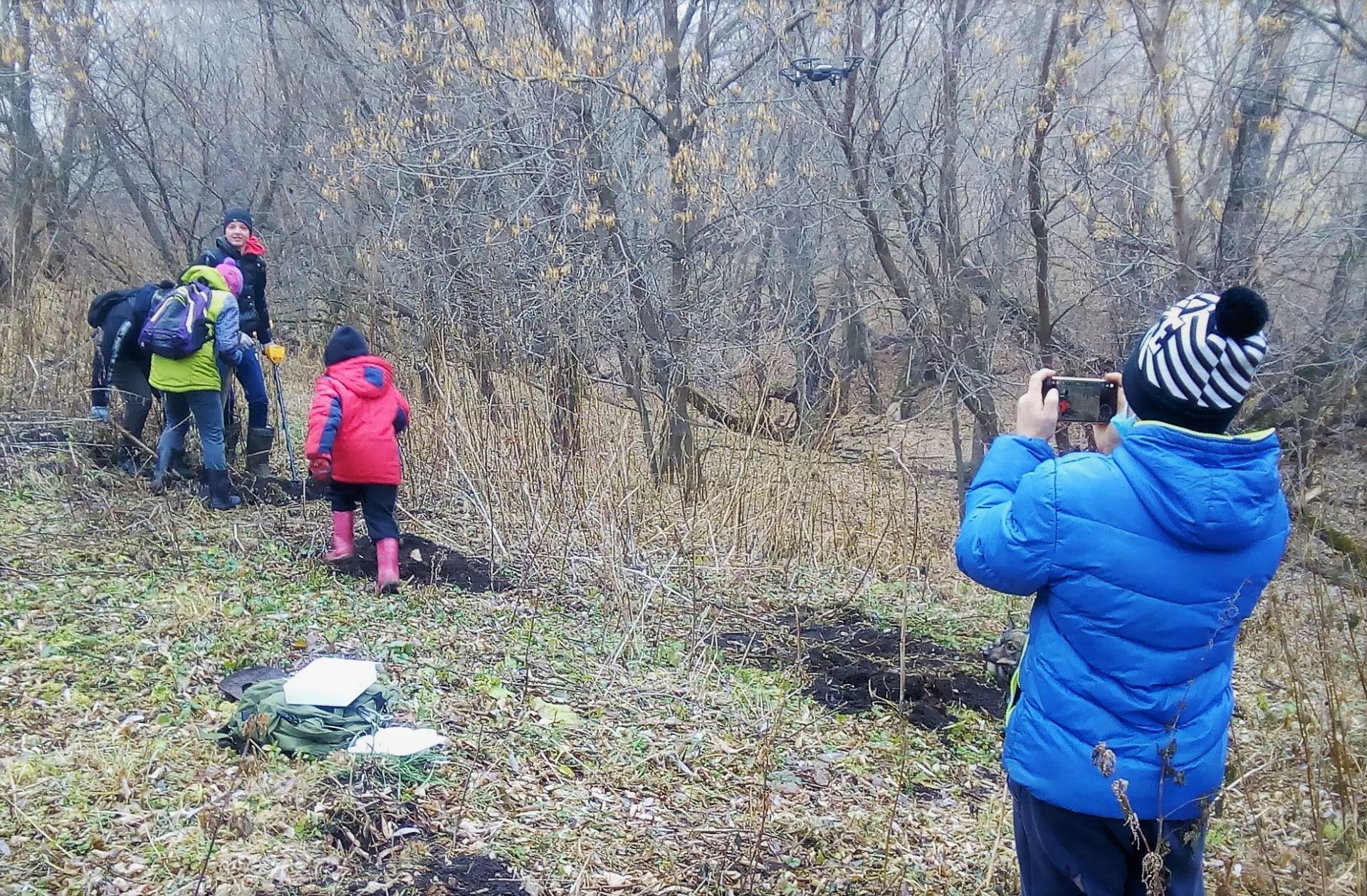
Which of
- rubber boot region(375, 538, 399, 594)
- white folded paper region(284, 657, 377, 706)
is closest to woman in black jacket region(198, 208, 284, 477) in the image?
rubber boot region(375, 538, 399, 594)

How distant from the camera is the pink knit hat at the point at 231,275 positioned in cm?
707

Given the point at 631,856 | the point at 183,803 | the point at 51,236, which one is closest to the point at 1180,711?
the point at 631,856

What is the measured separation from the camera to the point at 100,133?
11.4 meters

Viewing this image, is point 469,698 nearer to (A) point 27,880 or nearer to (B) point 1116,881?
(A) point 27,880

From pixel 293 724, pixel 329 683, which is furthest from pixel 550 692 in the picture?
pixel 293 724

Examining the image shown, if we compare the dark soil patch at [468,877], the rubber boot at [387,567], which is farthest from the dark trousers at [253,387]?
the dark soil patch at [468,877]

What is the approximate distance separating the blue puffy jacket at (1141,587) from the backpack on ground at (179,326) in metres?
5.81

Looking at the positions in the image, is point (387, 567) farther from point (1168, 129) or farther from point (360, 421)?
point (1168, 129)

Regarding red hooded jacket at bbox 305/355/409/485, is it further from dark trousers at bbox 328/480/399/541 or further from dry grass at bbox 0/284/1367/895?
dry grass at bbox 0/284/1367/895

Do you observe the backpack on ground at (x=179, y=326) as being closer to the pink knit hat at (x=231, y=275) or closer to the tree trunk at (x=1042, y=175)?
the pink knit hat at (x=231, y=275)

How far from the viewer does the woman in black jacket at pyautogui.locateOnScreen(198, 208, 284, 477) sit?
288 inches

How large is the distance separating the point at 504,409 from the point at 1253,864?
5.18 meters

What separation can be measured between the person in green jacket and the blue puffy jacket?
232 inches

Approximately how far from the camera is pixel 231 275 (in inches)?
280
